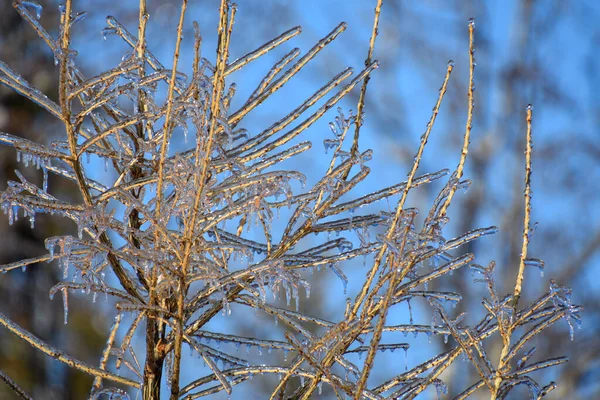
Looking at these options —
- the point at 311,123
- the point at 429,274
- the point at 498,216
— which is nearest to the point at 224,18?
the point at 311,123

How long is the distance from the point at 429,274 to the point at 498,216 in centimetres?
726

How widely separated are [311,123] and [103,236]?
22.4 inches

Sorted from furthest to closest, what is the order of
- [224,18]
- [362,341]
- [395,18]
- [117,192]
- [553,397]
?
[395,18] < [553,397] < [362,341] < [117,192] < [224,18]

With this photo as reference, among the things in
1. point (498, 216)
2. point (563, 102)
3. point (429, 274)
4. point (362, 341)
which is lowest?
point (362, 341)

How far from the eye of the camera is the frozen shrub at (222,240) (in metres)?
1.48

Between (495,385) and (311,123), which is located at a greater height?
(311,123)

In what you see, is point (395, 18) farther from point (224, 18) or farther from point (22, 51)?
point (224, 18)

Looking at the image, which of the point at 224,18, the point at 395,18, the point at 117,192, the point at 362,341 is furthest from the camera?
the point at 395,18

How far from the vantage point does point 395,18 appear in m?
9.63

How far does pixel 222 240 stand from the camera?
1.82 m

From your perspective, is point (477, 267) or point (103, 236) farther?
point (477, 267)

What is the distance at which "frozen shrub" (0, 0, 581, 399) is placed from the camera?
148 centimetres

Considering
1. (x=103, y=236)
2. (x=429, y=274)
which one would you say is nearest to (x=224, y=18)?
(x=103, y=236)

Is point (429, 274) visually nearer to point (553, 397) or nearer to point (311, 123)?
point (311, 123)
